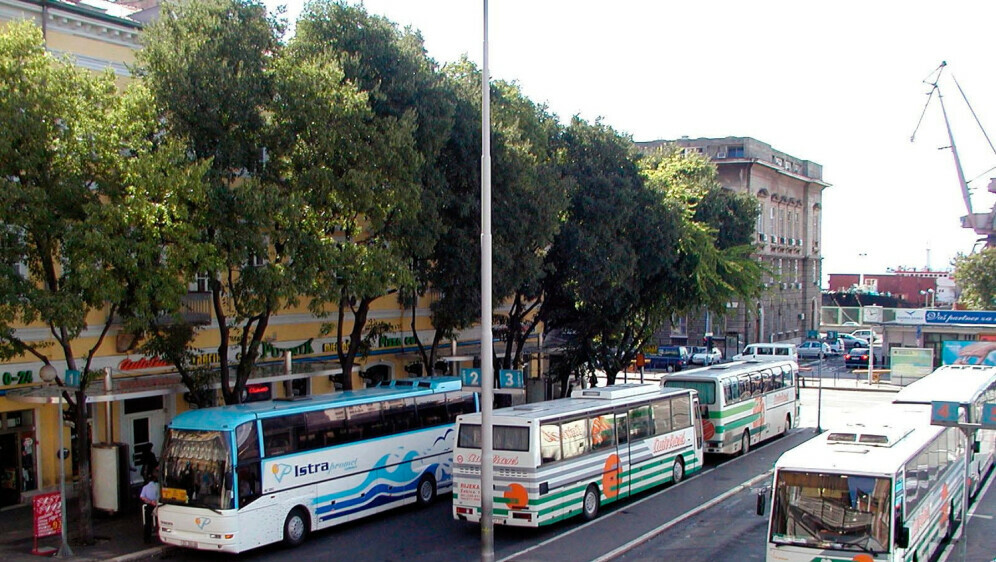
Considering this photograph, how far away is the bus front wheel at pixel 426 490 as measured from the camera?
20163 mm

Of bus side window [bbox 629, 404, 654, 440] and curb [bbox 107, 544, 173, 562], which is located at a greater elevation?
bus side window [bbox 629, 404, 654, 440]

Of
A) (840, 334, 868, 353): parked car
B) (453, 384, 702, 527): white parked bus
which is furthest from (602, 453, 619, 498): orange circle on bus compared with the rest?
(840, 334, 868, 353): parked car

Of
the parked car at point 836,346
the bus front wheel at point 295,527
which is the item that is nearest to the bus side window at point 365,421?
the bus front wheel at point 295,527

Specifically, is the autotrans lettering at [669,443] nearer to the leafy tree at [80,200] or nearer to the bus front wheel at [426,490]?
the bus front wheel at [426,490]

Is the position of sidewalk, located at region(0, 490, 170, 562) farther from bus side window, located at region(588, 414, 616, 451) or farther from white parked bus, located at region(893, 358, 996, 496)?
white parked bus, located at region(893, 358, 996, 496)

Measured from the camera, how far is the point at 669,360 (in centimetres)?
5547

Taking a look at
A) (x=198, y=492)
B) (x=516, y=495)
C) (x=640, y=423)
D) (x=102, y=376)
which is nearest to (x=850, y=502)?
(x=516, y=495)

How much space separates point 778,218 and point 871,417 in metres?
56.2

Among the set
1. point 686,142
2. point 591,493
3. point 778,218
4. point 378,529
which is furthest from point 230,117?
point 778,218

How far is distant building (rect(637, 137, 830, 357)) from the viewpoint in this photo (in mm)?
64125

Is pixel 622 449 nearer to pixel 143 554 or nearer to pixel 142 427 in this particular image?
pixel 143 554

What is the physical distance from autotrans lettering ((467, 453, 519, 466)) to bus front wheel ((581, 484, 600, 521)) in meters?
2.21

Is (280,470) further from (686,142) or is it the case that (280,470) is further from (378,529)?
(686,142)

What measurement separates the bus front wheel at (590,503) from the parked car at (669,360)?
3698 cm
